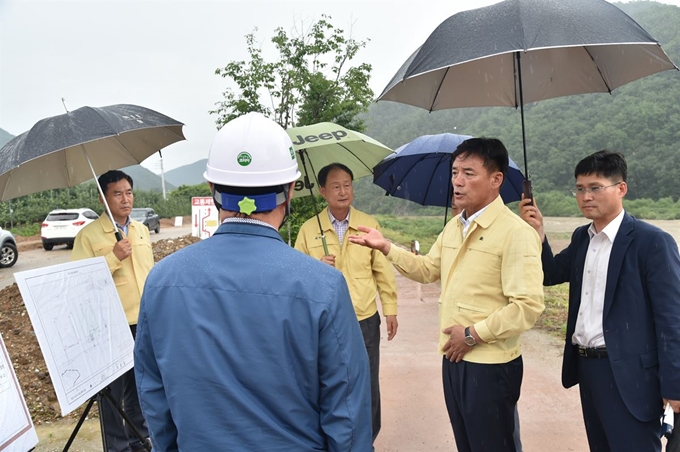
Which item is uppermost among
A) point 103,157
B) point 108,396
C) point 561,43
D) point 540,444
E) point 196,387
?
point 561,43

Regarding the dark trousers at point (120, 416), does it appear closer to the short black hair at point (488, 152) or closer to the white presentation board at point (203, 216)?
the short black hair at point (488, 152)

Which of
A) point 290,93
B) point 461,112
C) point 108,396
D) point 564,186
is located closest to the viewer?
point 108,396

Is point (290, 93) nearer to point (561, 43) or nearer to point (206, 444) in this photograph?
point (561, 43)

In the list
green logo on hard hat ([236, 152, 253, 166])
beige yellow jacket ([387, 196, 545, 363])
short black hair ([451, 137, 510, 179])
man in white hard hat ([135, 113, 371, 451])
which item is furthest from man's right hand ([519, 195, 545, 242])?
green logo on hard hat ([236, 152, 253, 166])

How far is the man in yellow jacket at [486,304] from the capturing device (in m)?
2.21

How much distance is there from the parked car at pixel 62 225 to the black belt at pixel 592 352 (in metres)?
17.8

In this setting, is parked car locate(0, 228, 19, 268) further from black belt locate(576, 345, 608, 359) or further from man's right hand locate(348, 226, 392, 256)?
black belt locate(576, 345, 608, 359)

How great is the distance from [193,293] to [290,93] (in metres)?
10.1

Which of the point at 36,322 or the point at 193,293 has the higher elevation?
the point at 193,293

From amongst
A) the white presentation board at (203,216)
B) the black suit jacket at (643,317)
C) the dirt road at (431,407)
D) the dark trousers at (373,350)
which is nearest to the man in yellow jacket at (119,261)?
the dirt road at (431,407)

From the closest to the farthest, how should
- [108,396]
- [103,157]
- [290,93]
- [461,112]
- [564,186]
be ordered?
[108,396] → [103,157] → [290,93] → [564,186] → [461,112]

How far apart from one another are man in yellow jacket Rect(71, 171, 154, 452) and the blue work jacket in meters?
2.15

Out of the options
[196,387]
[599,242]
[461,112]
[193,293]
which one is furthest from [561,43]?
[461,112]

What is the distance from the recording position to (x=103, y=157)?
12.6 ft
